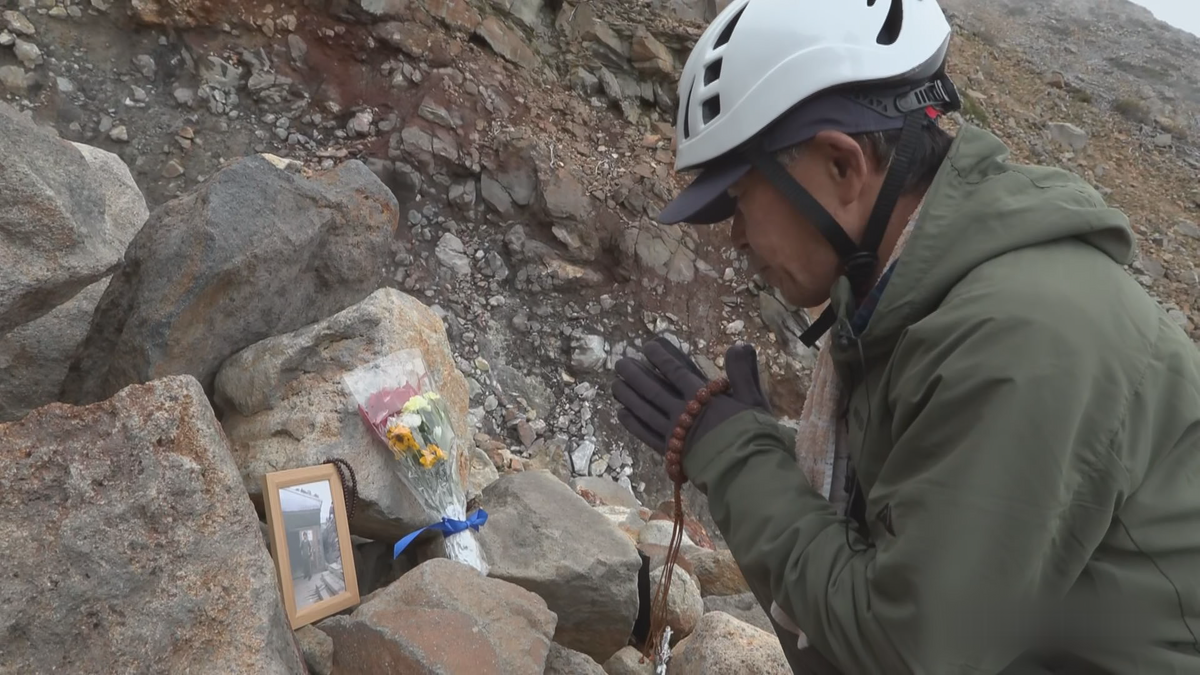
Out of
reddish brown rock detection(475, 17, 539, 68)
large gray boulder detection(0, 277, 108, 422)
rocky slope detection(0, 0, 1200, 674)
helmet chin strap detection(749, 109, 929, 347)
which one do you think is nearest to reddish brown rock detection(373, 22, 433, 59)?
rocky slope detection(0, 0, 1200, 674)

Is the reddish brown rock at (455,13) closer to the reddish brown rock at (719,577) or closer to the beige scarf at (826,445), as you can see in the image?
the reddish brown rock at (719,577)

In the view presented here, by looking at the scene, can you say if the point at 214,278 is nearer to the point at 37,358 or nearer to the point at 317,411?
the point at 317,411

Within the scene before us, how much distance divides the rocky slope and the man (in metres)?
1.39

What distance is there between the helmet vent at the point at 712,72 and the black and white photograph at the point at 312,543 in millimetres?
2135

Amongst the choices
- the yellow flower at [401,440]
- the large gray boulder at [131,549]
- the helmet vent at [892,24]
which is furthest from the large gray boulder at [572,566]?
the helmet vent at [892,24]

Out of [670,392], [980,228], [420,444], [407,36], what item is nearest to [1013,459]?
[980,228]

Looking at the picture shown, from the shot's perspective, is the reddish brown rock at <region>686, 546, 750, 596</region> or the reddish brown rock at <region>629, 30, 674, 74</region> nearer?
the reddish brown rock at <region>686, 546, 750, 596</region>

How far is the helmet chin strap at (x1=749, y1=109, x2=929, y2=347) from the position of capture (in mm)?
1789

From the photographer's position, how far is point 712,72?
2.22 m

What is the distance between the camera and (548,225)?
8258 mm

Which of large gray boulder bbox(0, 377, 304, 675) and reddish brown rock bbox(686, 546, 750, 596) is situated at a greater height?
large gray boulder bbox(0, 377, 304, 675)

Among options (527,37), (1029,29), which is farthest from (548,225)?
(1029,29)

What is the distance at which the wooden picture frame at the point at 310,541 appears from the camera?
2.78 m

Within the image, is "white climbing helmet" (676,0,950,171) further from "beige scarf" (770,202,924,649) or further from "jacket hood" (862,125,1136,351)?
"beige scarf" (770,202,924,649)
